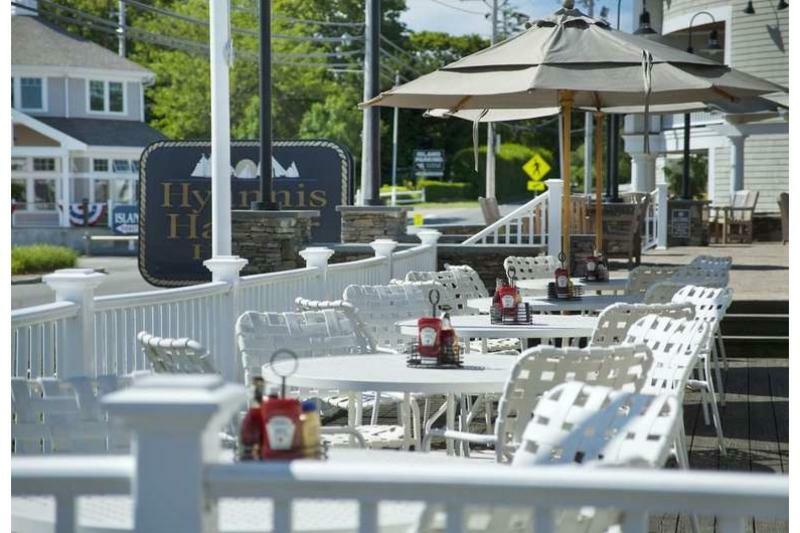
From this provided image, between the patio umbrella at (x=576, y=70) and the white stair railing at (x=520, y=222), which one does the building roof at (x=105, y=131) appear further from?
the patio umbrella at (x=576, y=70)

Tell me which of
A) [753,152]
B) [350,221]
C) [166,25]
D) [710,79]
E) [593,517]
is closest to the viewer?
[593,517]

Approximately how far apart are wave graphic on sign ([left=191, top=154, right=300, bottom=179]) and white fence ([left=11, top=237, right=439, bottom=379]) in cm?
673

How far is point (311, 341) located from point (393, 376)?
1.33 m

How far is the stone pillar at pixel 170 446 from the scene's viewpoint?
7.93ft

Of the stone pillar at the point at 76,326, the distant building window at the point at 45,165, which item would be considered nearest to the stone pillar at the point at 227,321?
the stone pillar at the point at 76,326

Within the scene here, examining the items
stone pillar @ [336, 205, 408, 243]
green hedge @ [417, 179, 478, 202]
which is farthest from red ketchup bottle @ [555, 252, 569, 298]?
green hedge @ [417, 179, 478, 202]

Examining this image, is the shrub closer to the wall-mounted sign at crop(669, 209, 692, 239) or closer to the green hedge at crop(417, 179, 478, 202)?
the wall-mounted sign at crop(669, 209, 692, 239)

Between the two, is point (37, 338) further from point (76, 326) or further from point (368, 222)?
point (368, 222)

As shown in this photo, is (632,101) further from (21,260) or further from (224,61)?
(21,260)

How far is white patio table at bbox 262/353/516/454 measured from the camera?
199 inches

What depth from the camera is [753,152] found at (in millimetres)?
31922

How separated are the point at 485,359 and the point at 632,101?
6.17 m

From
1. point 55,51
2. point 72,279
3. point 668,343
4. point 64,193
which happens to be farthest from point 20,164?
point 668,343
